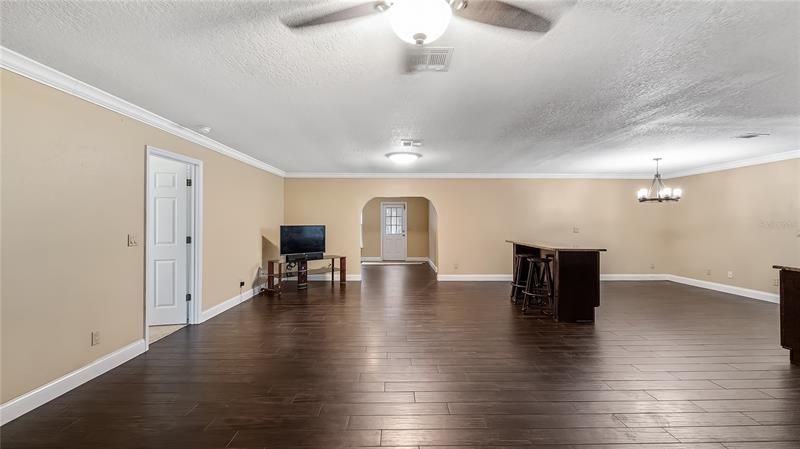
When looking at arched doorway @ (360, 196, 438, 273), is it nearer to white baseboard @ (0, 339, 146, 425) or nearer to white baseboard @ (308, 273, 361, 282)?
white baseboard @ (308, 273, 361, 282)

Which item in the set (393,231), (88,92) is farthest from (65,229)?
(393,231)

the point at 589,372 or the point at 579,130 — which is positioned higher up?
the point at 579,130

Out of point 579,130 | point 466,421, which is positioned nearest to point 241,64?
point 466,421

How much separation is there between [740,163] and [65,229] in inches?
357

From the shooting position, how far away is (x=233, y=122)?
147 inches

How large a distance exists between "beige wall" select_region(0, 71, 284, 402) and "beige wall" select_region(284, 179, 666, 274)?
392 cm

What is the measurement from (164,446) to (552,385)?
2.66 meters

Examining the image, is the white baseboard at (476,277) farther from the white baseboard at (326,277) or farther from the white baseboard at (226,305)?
the white baseboard at (226,305)

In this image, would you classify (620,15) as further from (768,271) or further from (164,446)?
(768,271)

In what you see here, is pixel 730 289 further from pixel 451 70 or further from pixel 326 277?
pixel 326 277

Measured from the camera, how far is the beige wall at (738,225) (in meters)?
5.39

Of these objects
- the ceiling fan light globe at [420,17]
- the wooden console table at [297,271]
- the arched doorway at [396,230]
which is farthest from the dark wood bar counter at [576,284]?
the arched doorway at [396,230]

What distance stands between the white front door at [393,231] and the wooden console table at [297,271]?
408 cm

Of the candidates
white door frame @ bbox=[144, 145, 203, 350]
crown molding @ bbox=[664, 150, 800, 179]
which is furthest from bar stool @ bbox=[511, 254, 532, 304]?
white door frame @ bbox=[144, 145, 203, 350]
